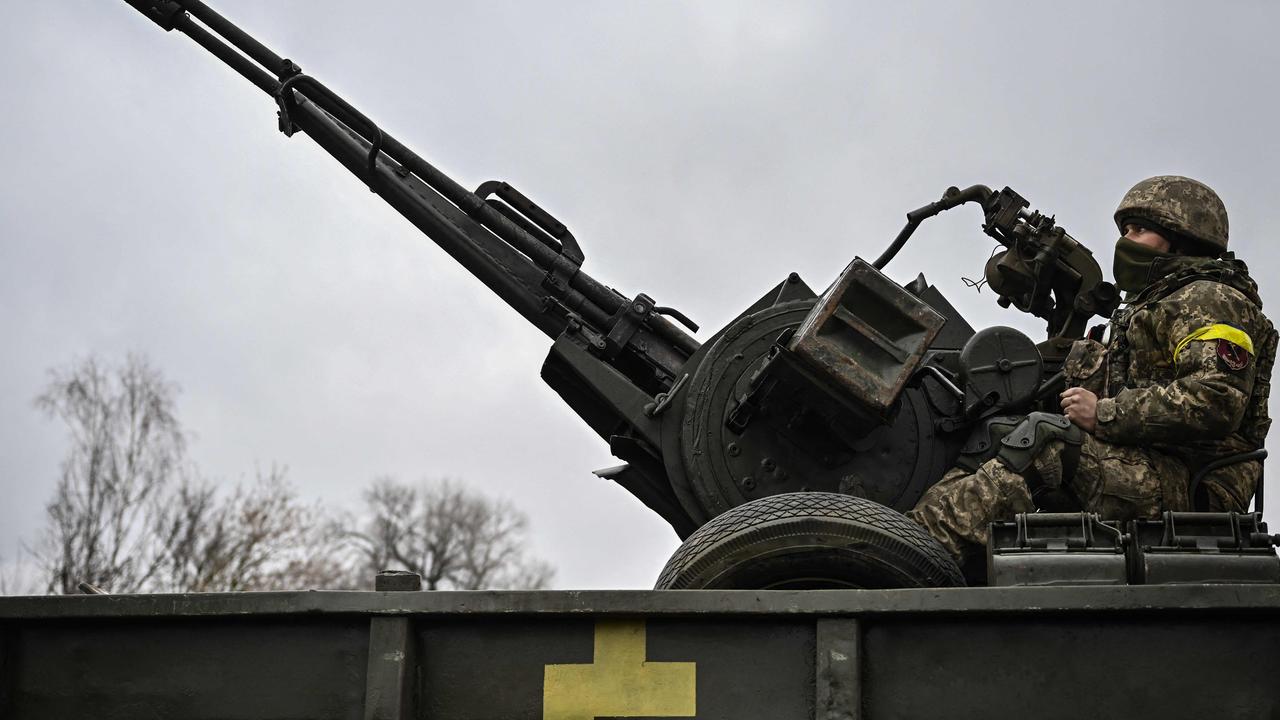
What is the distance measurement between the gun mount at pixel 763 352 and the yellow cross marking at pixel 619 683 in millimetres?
1637

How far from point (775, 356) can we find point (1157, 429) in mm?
1236

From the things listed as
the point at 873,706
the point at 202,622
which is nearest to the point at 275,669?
the point at 202,622

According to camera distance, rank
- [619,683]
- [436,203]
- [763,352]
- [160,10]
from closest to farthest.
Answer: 1. [619,683]
2. [763,352]
3. [436,203]
4. [160,10]

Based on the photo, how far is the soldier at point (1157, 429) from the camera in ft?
15.0

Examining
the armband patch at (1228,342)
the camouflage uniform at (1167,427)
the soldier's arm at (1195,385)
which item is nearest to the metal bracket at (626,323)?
the camouflage uniform at (1167,427)

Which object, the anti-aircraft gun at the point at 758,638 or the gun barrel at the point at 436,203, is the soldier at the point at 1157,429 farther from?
the gun barrel at the point at 436,203

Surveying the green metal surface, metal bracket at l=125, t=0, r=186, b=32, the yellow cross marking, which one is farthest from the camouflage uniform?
metal bracket at l=125, t=0, r=186, b=32

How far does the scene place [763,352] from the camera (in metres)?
5.39

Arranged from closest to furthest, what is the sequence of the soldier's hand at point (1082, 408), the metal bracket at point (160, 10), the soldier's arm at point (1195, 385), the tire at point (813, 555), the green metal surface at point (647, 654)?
the green metal surface at point (647, 654) → the tire at point (813, 555) → the soldier's arm at point (1195, 385) → the soldier's hand at point (1082, 408) → the metal bracket at point (160, 10)

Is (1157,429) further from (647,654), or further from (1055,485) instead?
(647,654)

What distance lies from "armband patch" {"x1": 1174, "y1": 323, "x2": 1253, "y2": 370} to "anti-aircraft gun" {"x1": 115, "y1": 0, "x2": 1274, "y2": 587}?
683 mm

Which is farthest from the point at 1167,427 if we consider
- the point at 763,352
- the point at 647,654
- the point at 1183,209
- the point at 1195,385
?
the point at 647,654

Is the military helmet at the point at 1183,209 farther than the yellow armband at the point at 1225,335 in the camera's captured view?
Yes

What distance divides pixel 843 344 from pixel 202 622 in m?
2.26
